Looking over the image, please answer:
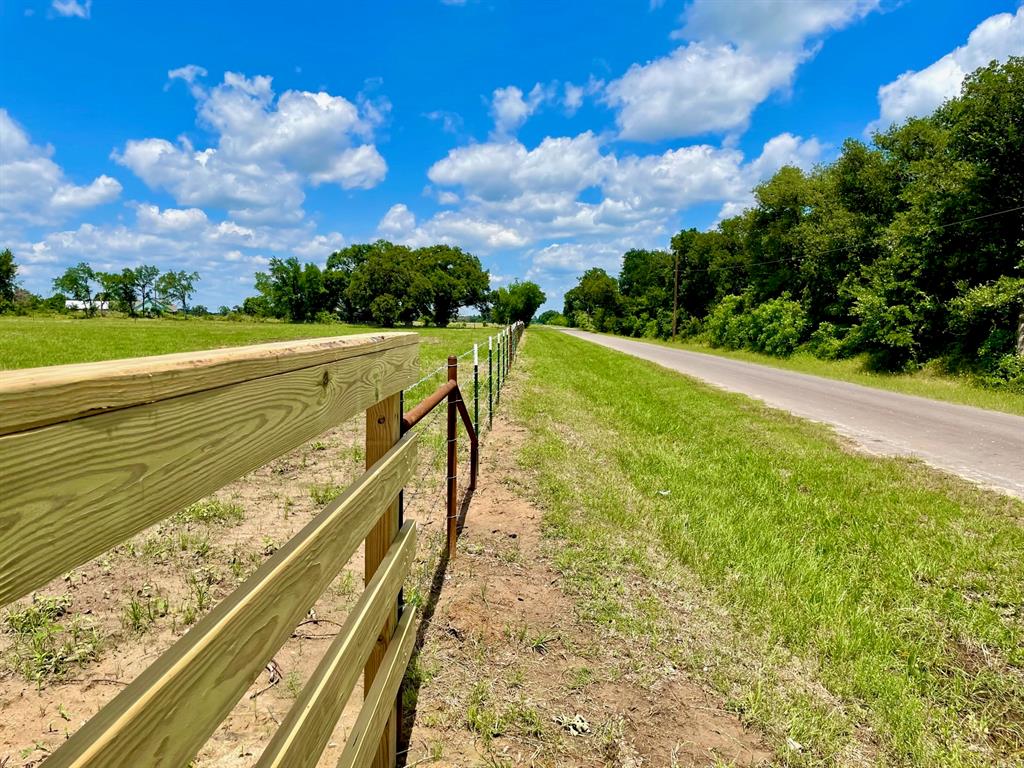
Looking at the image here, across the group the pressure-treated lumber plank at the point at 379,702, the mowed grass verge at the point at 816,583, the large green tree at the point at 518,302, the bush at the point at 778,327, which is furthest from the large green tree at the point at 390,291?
the pressure-treated lumber plank at the point at 379,702

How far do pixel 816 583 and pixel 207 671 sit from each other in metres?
4.03

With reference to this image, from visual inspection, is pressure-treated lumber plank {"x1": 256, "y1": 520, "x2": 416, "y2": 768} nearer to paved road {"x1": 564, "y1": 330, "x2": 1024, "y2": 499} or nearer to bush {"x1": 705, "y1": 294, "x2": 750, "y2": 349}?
paved road {"x1": 564, "y1": 330, "x2": 1024, "y2": 499}

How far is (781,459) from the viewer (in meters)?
7.04

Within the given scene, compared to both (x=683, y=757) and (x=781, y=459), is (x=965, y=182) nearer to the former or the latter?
(x=781, y=459)

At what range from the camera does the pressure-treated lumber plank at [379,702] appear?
65.0 inches

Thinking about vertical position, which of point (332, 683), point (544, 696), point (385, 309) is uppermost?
point (385, 309)

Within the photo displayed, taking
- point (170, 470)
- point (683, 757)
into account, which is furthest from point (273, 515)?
point (170, 470)

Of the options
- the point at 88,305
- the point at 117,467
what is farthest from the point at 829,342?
the point at 88,305

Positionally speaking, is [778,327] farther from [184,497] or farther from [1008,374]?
[184,497]

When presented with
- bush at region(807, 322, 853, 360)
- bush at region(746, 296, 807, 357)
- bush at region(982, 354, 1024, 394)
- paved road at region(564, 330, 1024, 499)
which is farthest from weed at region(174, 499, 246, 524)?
bush at region(746, 296, 807, 357)

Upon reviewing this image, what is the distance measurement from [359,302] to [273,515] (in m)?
73.6

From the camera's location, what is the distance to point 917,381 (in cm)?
1630

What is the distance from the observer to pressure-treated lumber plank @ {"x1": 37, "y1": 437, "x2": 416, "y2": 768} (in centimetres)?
68

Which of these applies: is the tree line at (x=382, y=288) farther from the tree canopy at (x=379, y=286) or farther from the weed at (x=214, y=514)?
the weed at (x=214, y=514)
